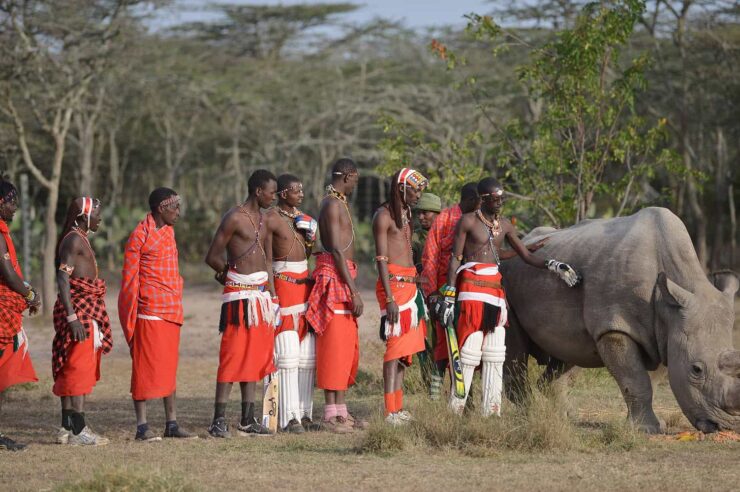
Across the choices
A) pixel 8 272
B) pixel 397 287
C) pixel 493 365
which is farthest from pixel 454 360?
pixel 8 272

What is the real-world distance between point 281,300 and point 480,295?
1437 millimetres

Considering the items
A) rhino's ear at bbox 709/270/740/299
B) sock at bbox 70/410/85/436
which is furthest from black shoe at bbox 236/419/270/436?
rhino's ear at bbox 709/270/740/299

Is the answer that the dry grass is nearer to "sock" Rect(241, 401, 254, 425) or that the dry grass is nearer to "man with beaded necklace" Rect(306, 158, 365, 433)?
"sock" Rect(241, 401, 254, 425)

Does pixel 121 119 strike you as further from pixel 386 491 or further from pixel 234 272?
pixel 386 491

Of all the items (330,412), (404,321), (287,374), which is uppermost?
Result: (404,321)

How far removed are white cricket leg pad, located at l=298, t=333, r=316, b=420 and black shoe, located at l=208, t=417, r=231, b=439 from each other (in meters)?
0.64

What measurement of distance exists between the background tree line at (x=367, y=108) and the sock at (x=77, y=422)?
208 inches

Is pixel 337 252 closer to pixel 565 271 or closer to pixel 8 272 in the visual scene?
pixel 565 271

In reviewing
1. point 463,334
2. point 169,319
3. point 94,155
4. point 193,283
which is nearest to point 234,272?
point 169,319

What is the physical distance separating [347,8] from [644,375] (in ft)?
89.3

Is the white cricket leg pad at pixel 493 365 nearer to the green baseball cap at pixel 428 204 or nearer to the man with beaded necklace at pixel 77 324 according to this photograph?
the green baseball cap at pixel 428 204

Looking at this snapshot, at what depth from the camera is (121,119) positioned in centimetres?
2983

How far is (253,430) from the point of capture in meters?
8.43

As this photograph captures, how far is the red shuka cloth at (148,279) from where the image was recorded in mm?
8062
